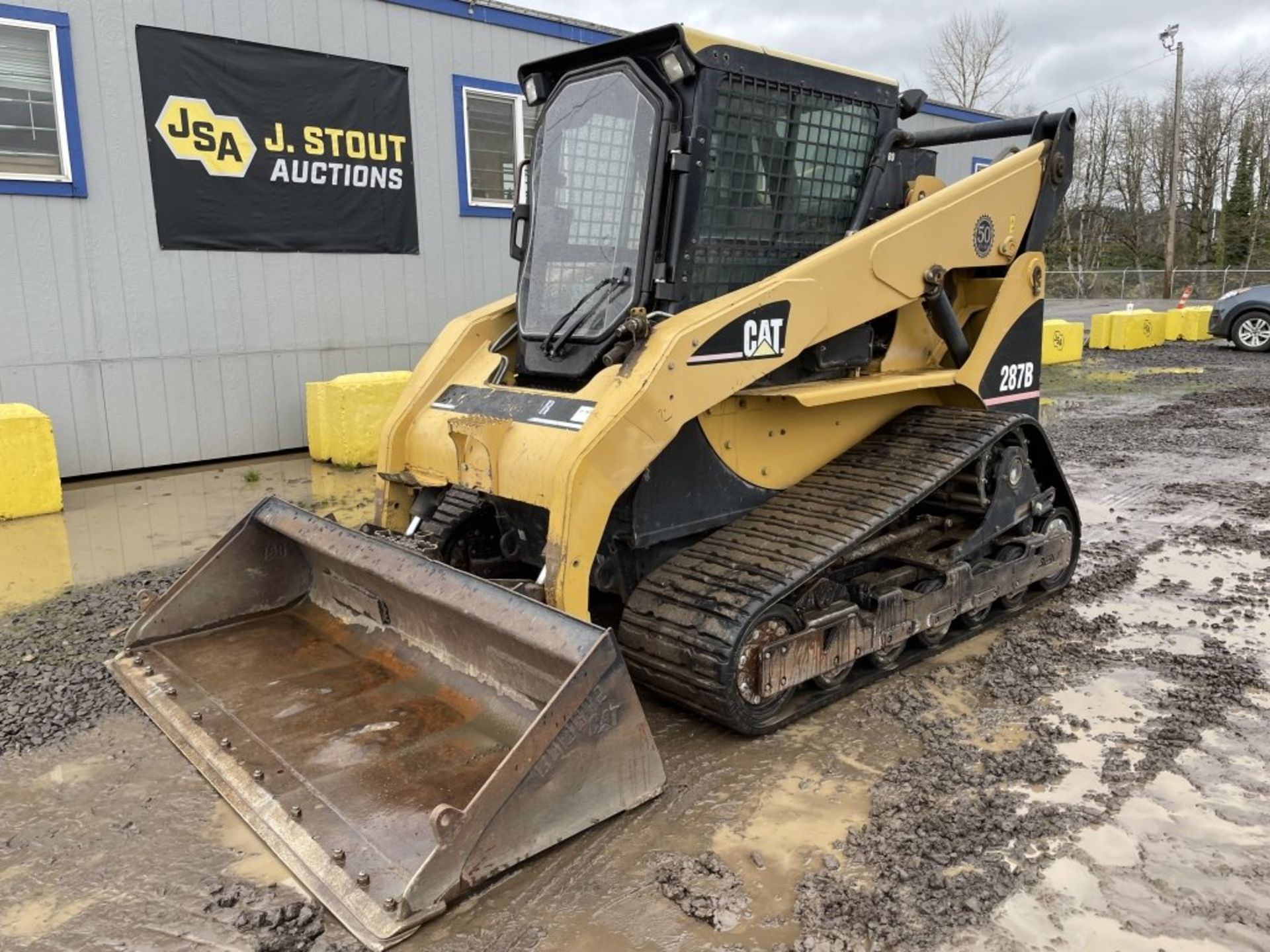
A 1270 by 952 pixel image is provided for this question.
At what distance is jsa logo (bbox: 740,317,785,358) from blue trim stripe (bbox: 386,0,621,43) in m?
6.60

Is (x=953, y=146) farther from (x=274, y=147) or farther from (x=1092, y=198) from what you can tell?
(x=1092, y=198)

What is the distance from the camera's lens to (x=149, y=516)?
7.28 m

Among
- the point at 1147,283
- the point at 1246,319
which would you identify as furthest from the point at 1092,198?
the point at 1246,319

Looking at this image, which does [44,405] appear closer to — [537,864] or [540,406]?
[540,406]

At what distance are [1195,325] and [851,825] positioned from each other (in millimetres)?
19991

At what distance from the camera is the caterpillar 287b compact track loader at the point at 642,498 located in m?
3.10

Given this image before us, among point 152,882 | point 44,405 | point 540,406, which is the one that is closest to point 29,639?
point 152,882

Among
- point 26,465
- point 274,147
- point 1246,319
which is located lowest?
point 26,465

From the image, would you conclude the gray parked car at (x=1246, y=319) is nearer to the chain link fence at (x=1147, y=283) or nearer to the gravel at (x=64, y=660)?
the chain link fence at (x=1147, y=283)

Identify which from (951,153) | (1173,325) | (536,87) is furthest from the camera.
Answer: (1173,325)

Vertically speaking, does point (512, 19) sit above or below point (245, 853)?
above

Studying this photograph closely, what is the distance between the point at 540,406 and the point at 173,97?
20.7 feet

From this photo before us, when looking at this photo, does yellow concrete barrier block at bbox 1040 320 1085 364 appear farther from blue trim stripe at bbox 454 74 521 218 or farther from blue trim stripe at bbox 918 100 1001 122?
blue trim stripe at bbox 454 74 521 218

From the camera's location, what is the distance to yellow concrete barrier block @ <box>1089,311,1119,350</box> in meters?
18.7
